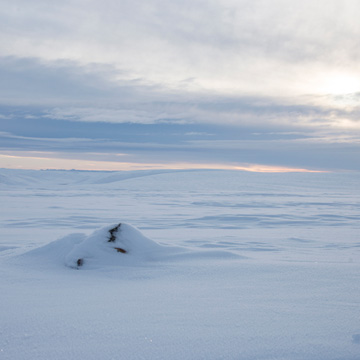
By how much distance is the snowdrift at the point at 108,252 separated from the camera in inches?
120

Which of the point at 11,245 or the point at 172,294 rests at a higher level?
the point at 172,294

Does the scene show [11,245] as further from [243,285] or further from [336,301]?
[336,301]

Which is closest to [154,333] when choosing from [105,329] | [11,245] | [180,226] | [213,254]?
[105,329]

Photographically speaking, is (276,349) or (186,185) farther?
(186,185)

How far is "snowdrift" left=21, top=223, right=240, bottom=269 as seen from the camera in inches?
120

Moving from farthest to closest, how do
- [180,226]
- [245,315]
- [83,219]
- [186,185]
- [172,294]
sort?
[186,185] < [83,219] < [180,226] < [172,294] < [245,315]

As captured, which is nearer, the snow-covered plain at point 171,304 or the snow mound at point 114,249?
the snow-covered plain at point 171,304

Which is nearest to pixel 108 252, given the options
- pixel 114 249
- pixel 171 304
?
pixel 114 249

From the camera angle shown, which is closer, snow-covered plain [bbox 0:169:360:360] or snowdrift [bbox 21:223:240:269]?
snow-covered plain [bbox 0:169:360:360]

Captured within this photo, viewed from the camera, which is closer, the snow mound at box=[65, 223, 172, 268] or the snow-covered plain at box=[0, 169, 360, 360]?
the snow-covered plain at box=[0, 169, 360, 360]

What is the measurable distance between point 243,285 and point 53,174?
159 feet

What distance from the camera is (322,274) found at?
9.00 feet

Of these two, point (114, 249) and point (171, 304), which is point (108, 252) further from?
point (171, 304)

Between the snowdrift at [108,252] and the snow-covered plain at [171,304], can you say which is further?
the snowdrift at [108,252]
